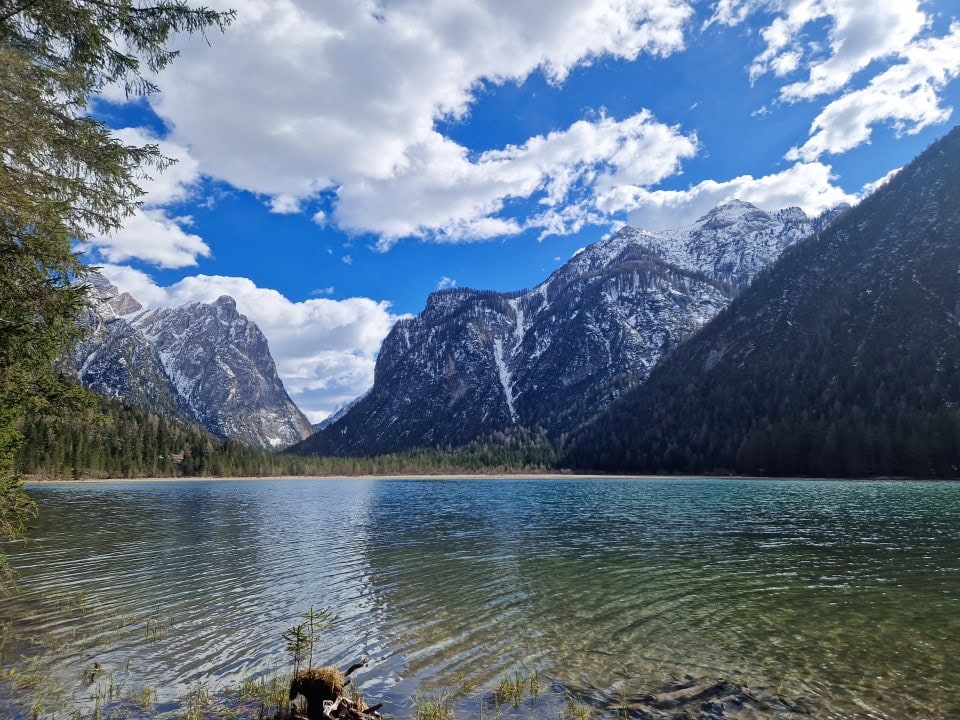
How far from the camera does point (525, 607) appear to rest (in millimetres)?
20781

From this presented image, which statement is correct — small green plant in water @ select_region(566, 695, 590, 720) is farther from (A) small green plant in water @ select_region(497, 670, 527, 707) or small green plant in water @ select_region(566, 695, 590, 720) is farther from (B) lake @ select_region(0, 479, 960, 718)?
(A) small green plant in water @ select_region(497, 670, 527, 707)

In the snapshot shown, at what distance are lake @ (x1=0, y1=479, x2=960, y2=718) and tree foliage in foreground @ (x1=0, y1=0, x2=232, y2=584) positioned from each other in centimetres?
700

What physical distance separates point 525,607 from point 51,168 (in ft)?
68.9

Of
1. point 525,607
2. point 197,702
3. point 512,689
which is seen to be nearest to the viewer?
point 197,702

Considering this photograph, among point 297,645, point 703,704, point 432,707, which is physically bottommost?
point 703,704

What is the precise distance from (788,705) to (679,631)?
5.70 meters

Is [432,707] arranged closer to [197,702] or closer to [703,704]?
[197,702]

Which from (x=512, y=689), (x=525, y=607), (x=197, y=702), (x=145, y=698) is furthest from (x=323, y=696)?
(x=525, y=607)

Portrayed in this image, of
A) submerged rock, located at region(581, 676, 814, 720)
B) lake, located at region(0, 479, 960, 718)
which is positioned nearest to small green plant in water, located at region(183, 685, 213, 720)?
lake, located at region(0, 479, 960, 718)

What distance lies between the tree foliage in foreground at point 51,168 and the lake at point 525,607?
23.0ft

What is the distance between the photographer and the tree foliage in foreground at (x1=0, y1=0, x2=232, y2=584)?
1189 centimetres

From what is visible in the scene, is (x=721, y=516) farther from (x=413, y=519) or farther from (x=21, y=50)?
(x=21, y=50)

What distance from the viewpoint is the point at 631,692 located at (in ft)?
41.8

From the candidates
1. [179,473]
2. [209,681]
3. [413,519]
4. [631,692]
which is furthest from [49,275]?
[179,473]
